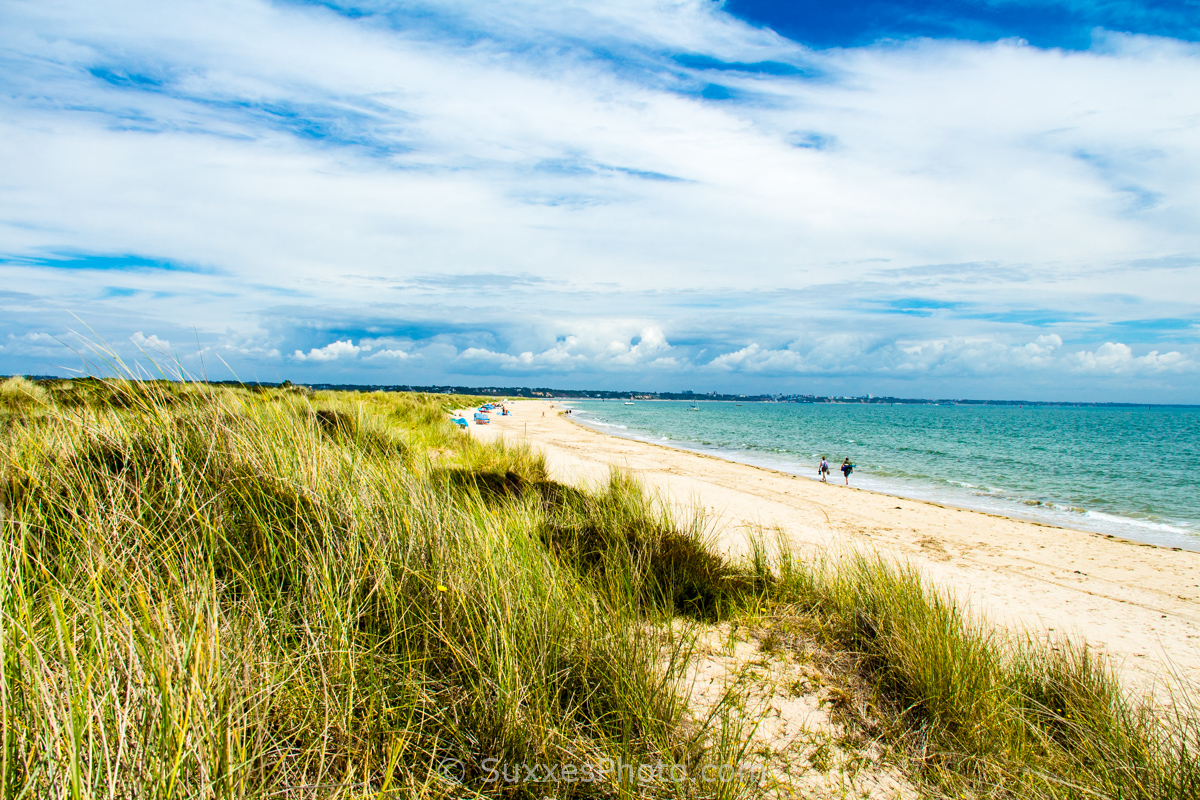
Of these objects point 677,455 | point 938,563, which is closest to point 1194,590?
point 938,563

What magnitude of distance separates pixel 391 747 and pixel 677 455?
23.0m

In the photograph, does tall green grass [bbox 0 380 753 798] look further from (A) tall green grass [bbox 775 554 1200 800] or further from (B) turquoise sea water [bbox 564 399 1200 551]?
(B) turquoise sea water [bbox 564 399 1200 551]

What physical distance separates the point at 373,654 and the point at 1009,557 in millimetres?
11608

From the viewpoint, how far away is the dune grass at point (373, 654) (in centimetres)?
173

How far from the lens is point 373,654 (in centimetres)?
254

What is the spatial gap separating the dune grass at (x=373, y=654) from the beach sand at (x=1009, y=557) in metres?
1.36

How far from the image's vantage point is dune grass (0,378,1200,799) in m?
1.73

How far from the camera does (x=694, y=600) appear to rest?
4133 mm

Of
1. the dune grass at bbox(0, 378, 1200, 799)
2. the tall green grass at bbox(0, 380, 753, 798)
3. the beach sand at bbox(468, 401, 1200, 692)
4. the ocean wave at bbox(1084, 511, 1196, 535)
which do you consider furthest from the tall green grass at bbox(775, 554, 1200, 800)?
the ocean wave at bbox(1084, 511, 1196, 535)

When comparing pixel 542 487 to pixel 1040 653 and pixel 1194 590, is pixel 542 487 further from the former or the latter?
pixel 1194 590

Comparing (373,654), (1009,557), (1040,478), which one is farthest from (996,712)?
(1040,478)

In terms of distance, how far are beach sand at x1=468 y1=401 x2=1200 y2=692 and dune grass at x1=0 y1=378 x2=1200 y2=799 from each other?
1363mm

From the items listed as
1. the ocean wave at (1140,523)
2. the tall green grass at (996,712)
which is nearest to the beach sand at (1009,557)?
the tall green grass at (996,712)

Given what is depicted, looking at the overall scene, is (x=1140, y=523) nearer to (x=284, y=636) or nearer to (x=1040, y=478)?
(x=1040, y=478)
